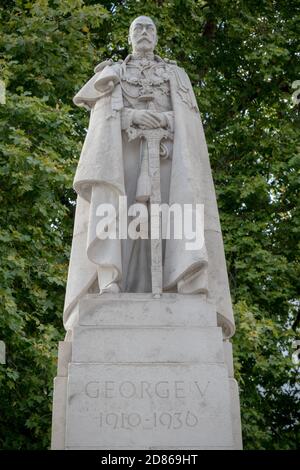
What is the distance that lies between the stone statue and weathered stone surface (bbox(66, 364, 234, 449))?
857 mm

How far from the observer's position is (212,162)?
61.5 feet

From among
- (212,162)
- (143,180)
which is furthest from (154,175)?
(212,162)

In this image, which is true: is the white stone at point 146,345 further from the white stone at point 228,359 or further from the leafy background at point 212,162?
the leafy background at point 212,162

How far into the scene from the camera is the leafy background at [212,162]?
14289 millimetres

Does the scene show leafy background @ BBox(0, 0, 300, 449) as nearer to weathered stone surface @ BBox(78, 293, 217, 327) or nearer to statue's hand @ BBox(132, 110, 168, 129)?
statue's hand @ BBox(132, 110, 168, 129)

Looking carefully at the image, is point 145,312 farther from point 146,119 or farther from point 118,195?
point 146,119

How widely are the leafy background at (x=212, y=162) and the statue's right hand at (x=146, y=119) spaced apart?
4833 mm

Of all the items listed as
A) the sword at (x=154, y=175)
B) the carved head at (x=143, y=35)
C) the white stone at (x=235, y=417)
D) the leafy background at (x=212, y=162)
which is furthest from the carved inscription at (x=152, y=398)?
the leafy background at (x=212, y=162)

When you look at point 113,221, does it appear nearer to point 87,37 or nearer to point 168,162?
point 168,162

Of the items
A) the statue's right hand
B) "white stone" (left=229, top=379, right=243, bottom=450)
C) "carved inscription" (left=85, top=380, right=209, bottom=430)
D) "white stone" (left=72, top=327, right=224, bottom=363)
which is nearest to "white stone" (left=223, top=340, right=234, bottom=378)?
"white stone" (left=229, top=379, right=243, bottom=450)

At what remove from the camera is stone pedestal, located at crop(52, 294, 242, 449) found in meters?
7.70

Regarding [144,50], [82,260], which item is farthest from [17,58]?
[82,260]

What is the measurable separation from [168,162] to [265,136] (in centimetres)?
986

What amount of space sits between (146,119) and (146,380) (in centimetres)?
261
